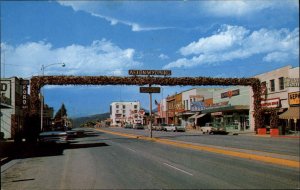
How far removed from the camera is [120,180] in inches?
503

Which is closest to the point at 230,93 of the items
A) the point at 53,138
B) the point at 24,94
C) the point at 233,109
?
the point at 233,109

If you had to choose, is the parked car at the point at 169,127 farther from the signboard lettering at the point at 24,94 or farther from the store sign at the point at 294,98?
the signboard lettering at the point at 24,94

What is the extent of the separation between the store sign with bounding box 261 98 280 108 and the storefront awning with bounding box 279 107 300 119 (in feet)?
11.3

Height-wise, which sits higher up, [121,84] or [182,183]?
[121,84]

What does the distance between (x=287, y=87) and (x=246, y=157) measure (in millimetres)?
30983

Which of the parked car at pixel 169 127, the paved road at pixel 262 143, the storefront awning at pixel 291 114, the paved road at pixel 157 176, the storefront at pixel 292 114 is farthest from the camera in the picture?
the parked car at pixel 169 127

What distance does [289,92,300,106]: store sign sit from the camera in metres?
45.9

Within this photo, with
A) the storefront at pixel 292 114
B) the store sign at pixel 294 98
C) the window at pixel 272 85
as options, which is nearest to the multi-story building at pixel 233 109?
the window at pixel 272 85

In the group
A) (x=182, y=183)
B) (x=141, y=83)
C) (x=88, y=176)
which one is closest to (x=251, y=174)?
(x=182, y=183)

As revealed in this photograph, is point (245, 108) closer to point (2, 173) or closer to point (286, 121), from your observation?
point (286, 121)

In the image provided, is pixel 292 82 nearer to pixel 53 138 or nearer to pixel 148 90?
pixel 148 90

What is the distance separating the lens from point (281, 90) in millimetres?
49594

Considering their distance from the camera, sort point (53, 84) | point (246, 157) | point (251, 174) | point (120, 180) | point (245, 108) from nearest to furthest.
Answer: point (120, 180) < point (251, 174) < point (246, 157) < point (53, 84) < point (245, 108)

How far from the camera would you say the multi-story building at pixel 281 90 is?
1826 inches
